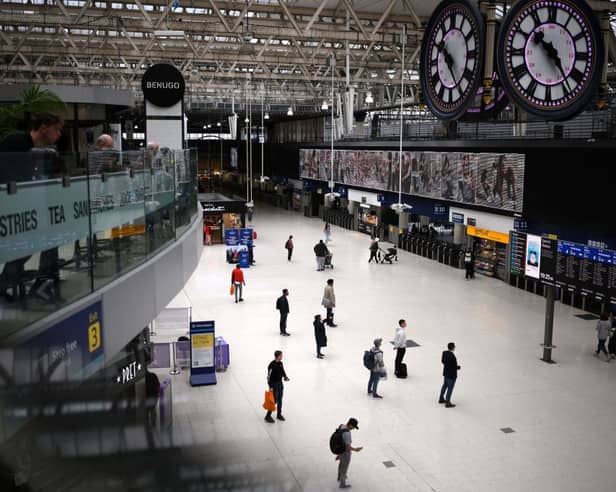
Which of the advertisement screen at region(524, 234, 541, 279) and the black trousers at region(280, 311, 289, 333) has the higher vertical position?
the advertisement screen at region(524, 234, 541, 279)

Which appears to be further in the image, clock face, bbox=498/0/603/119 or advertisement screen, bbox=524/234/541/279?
advertisement screen, bbox=524/234/541/279

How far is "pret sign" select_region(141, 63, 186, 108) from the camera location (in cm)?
1662

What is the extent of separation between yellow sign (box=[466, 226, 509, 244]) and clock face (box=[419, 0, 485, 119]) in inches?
605

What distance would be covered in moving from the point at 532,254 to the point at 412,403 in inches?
365

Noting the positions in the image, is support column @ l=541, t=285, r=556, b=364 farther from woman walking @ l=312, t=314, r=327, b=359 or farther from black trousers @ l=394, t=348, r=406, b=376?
woman walking @ l=312, t=314, r=327, b=359

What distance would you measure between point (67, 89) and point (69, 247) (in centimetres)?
1531

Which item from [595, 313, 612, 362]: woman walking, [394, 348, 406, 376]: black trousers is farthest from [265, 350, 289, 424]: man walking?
[595, 313, 612, 362]: woman walking

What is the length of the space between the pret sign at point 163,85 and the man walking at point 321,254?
30.5 ft

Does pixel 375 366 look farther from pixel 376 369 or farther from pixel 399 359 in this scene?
pixel 399 359

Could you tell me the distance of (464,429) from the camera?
1069cm

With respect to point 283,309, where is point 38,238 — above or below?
above

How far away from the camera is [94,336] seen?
223 inches

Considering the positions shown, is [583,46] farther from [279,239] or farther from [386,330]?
[279,239]

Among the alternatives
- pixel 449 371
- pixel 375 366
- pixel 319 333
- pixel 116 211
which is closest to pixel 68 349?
pixel 116 211
